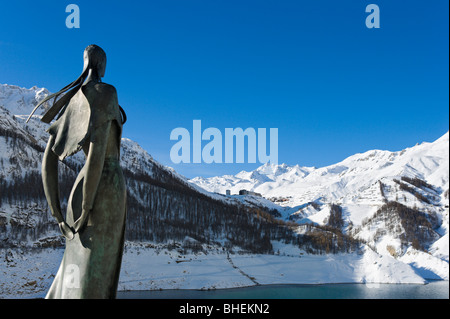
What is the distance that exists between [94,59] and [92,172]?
203 cm

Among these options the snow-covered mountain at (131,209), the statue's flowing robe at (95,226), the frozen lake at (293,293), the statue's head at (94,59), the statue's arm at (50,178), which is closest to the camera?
the statue's flowing robe at (95,226)

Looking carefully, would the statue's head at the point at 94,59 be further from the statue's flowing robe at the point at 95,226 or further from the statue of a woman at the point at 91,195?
the statue's flowing robe at the point at 95,226

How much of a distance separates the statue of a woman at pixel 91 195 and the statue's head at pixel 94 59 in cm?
26

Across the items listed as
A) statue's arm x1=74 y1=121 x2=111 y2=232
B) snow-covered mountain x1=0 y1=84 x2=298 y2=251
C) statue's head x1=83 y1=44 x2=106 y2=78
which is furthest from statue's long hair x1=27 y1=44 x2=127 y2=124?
snow-covered mountain x1=0 y1=84 x2=298 y2=251

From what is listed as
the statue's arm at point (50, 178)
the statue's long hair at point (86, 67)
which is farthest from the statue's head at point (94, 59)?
the statue's arm at point (50, 178)

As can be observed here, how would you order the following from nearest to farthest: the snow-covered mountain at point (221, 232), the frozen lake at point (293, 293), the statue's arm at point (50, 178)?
the statue's arm at point (50, 178) → the frozen lake at point (293, 293) → the snow-covered mountain at point (221, 232)

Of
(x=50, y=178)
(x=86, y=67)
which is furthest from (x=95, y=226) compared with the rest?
(x=86, y=67)

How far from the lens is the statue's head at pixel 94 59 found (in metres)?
6.77

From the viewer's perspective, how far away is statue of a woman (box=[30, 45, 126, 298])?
601cm

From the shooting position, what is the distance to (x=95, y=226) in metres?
6.08

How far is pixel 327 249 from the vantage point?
10844 centimetres

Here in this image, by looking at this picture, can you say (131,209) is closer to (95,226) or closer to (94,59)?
(94,59)

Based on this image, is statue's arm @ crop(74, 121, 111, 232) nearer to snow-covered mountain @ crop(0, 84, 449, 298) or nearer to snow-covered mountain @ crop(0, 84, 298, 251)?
snow-covered mountain @ crop(0, 84, 449, 298)

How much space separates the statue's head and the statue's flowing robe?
0.55m
